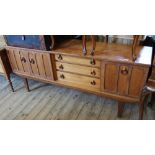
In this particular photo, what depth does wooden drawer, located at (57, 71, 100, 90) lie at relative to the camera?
172cm

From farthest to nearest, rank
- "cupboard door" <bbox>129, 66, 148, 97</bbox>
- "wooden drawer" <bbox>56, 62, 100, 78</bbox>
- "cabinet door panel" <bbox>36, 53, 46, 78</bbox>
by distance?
"cabinet door panel" <bbox>36, 53, 46, 78</bbox>
"wooden drawer" <bbox>56, 62, 100, 78</bbox>
"cupboard door" <bbox>129, 66, 148, 97</bbox>

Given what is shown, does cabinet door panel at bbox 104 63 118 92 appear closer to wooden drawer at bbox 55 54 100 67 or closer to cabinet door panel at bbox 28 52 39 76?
wooden drawer at bbox 55 54 100 67

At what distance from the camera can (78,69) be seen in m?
1.72

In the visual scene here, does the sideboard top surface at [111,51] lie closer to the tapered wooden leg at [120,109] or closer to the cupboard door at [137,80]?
the cupboard door at [137,80]

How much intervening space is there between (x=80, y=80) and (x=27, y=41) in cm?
71

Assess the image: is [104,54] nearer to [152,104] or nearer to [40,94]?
[152,104]

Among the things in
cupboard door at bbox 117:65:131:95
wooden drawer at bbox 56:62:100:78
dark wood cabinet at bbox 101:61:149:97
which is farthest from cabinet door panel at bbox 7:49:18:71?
cupboard door at bbox 117:65:131:95

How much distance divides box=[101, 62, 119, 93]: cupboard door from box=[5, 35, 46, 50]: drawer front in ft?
2.22

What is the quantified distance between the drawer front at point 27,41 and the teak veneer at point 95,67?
58 mm

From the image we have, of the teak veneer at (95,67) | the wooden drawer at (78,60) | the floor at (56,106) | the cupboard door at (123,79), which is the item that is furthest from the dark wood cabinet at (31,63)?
the cupboard door at (123,79)

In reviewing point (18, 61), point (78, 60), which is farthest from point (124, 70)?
point (18, 61)
